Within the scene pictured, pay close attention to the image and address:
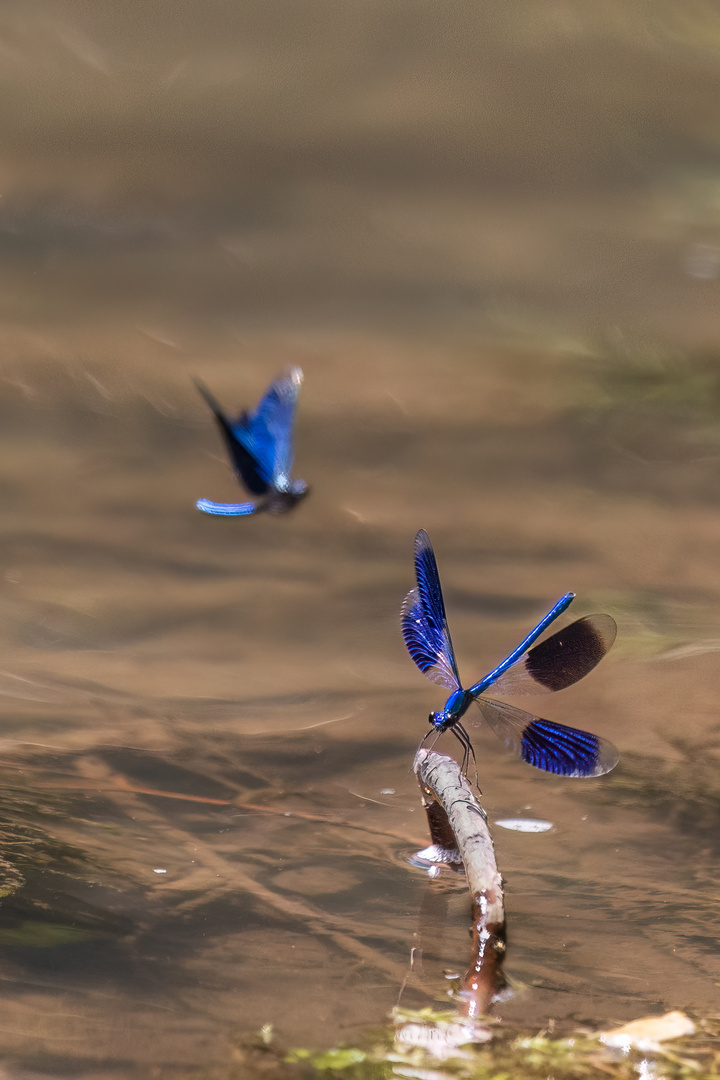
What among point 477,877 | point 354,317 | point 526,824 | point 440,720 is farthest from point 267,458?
point 354,317

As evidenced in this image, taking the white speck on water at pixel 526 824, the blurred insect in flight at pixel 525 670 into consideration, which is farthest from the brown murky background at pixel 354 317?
the blurred insect in flight at pixel 525 670

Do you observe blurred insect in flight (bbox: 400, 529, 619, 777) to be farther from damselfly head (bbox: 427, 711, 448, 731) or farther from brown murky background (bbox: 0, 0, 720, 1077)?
brown murky background (bbox: 0, 0, 720, 1077)

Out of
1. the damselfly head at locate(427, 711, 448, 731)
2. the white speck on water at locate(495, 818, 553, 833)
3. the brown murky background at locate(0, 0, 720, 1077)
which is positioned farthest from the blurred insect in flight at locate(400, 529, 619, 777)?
the brown murky background at locate(0, 0, 720, 1077)

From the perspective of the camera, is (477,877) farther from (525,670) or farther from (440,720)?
(525,670)

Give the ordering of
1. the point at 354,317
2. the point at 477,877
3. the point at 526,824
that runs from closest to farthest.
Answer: the point at 477,877, the point at 526,824, the point at 354,317

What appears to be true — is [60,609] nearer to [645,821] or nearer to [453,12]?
[645,821]

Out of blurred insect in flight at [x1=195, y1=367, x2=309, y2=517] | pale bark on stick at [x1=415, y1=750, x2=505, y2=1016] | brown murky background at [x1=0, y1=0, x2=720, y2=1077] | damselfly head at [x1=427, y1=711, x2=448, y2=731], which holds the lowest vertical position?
pale bark on stick at [x1=415, y1=750, x2=505, y2=1016]
